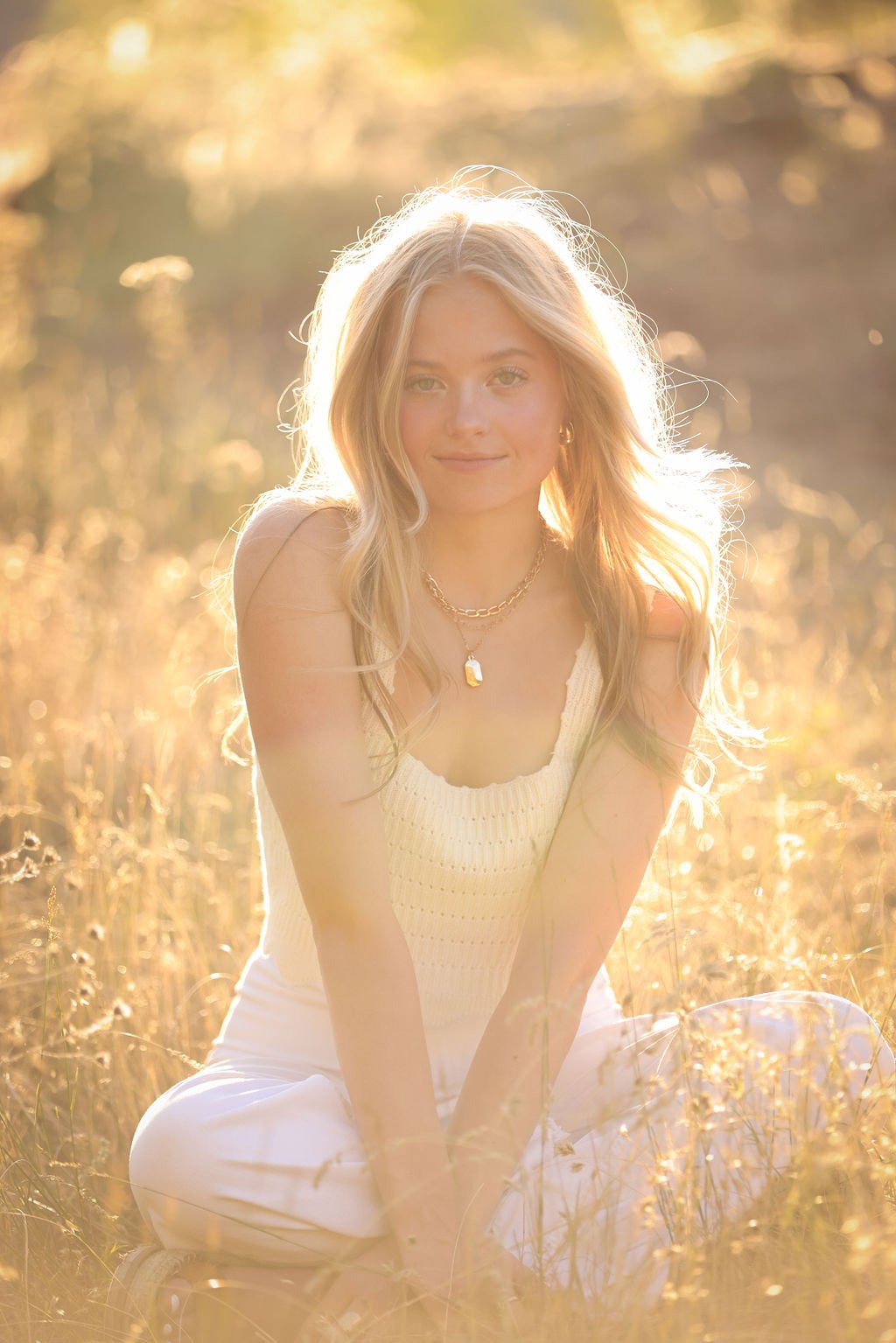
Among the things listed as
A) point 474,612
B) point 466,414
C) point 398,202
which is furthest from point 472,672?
point 398,202

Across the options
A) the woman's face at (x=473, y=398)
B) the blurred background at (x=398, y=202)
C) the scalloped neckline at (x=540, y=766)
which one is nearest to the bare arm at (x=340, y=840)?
the scalloped neckline at (x=540, y=766)

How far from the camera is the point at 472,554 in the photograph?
8.52ft

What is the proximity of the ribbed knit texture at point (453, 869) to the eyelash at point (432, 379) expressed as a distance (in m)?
0.48

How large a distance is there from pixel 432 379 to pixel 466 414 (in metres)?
0.13

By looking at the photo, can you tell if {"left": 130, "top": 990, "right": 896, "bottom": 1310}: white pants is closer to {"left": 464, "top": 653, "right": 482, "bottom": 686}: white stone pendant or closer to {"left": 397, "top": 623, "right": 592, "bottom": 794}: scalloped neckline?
{"left": 397, "top": 623, "right": 592, "bottom": 794}: scalloped neckline

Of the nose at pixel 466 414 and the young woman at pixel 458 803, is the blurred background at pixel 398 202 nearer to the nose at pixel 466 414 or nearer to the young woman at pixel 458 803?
the young woman at pixel 458 803

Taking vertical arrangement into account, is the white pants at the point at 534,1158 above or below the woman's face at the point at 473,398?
below

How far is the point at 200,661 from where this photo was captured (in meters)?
4.30

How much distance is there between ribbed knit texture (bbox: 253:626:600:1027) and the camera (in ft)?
7.82

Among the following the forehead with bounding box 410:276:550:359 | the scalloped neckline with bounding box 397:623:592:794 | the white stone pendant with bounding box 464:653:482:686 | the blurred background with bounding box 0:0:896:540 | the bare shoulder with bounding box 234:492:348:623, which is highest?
the blurred background with bounding box 0:0:896:540

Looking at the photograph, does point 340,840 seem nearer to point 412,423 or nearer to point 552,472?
point 412,423

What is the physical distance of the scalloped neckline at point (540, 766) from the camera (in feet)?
7.82

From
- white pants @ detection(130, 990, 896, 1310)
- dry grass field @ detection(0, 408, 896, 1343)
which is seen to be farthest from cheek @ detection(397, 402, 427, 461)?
white pants @ detection(130, 990, 896, 1310)

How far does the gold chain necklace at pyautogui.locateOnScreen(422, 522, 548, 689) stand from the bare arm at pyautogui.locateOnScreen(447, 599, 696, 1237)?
0.26 metres
